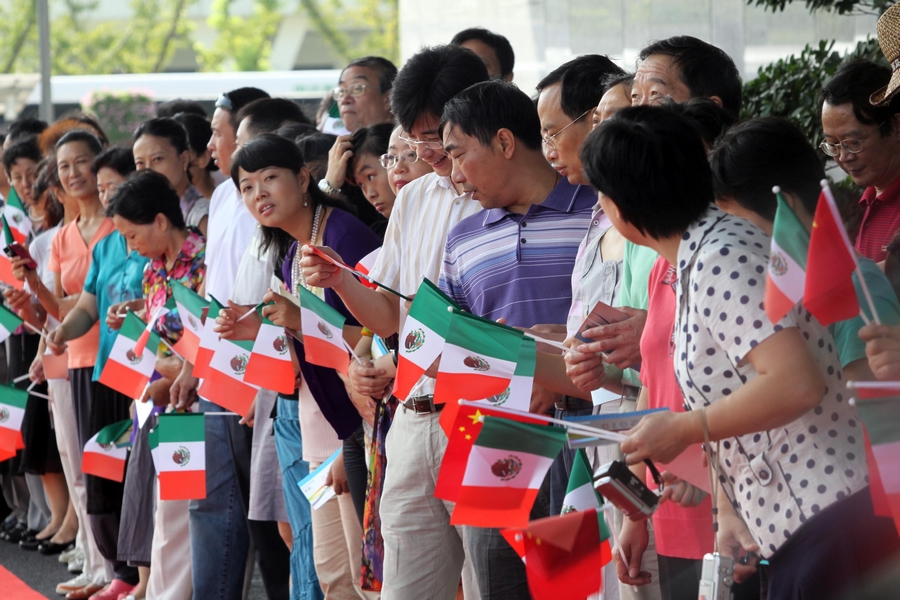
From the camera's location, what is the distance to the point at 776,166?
204cm

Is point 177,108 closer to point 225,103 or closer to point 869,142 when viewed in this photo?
point 225,103

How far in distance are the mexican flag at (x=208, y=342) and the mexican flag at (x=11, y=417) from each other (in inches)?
56.7

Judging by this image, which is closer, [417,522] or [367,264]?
[417,522]

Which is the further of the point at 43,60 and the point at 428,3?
the point at 428,3

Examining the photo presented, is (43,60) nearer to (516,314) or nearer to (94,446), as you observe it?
A: (94,446)

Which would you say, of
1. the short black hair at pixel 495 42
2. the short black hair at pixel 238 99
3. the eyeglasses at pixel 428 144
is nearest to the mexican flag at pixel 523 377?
the eyeglasses at pixel 428 144

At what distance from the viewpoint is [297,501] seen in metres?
3.74

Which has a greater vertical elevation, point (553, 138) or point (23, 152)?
point (23, 152)

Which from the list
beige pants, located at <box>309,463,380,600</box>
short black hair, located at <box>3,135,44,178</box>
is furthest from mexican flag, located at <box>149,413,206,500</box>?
short black hair, located at <box>3,135,44,178</box>

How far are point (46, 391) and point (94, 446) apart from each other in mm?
1579

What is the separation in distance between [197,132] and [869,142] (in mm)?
3097

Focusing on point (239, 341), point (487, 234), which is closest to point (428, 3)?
point (239, 341)

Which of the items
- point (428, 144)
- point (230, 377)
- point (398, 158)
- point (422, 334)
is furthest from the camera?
point (230, 377)

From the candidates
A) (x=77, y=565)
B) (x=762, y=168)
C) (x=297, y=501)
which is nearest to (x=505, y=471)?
(x=762, y=168)
